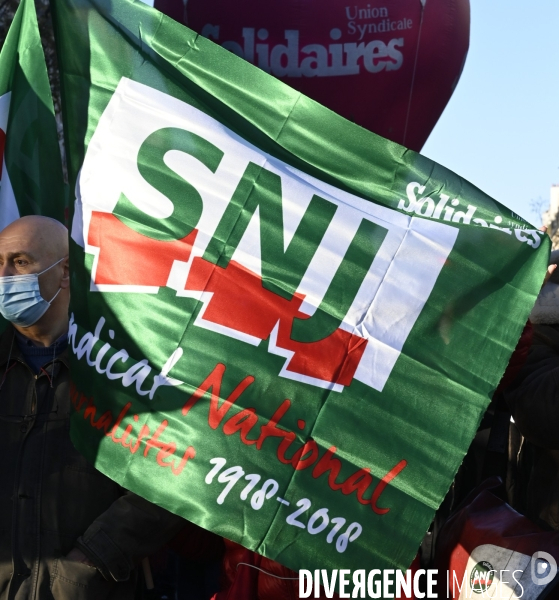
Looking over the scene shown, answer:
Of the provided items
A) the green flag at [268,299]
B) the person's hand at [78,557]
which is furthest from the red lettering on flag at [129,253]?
the person's hand at [78,557]

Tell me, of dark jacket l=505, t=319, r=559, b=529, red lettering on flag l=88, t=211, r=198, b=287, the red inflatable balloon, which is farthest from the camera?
the red inflatable balloon

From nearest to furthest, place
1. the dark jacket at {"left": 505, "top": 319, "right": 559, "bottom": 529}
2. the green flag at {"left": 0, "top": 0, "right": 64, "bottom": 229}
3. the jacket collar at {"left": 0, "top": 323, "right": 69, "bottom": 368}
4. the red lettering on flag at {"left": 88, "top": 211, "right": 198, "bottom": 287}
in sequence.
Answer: the red lettering on flag at {"left": 88, "top": 211, "right": 198, "bottom": 287}
the dark jacket at {"left": 505, "top": 319, "right": 559, "bottom": 529}
the jacket collar at {"left": 0, "top": 323, "right": 69, "bottom": 368}
the green flag at {"left": 0, "top": 0, "right": 64, "bottom": 229}

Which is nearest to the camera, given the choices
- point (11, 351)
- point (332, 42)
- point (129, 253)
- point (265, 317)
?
point (265, 317)

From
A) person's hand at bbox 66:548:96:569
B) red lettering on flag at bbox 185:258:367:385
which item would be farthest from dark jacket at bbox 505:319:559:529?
person's hand at bbox 66:548:96:569

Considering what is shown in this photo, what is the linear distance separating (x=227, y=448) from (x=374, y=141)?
104 centimetres

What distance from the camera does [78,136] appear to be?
2965mm

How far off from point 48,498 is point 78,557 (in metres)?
0.21

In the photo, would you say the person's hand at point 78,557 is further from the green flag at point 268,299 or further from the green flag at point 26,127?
the green flag at point 26,127

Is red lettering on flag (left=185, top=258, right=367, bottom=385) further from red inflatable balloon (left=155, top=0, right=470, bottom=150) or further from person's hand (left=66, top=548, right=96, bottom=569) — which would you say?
red inflatable balloon (left=155, top=0, right=470, bottom=150)

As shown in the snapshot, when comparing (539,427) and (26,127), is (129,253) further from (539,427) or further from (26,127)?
(539,427)

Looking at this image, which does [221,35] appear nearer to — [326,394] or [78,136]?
[78,136]

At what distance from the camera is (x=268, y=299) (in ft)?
9.09

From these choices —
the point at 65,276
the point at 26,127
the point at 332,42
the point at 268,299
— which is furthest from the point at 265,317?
the point at 332,42

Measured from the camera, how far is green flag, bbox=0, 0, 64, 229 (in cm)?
323
